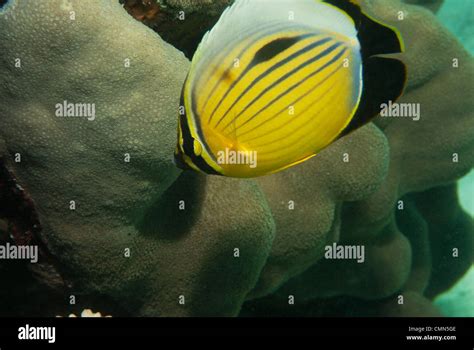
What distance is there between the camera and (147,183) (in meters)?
2.12

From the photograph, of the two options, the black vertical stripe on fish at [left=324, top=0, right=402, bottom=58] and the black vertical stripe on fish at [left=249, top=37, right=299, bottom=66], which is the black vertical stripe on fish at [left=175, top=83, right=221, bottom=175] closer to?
the black vertical stripe on fish at [left=249, top=37, right=299, bottom=66]

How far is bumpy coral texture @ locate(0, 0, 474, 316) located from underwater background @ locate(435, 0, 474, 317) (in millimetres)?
5103

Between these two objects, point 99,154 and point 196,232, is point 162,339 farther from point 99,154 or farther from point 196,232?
point 99,154

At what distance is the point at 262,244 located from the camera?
8.14 ft

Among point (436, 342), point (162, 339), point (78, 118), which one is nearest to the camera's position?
point (78, 118)

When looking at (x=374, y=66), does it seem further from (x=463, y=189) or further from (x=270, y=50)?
(x=463, y=189)

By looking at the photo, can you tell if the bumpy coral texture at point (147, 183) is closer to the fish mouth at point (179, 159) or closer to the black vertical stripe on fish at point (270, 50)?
the black vertical stripe on fish at point (270, 50)

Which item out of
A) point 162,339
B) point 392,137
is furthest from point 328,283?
point 162,339

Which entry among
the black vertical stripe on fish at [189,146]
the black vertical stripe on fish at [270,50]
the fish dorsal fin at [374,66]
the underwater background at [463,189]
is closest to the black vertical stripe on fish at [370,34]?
the fish dorsal fin at [374,66]

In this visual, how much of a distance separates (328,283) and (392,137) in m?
1.47

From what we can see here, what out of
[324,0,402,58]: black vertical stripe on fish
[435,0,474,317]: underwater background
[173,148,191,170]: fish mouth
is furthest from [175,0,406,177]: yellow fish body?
[435,0,474,317]: underwater background

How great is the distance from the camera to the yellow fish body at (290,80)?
1104 millimetres

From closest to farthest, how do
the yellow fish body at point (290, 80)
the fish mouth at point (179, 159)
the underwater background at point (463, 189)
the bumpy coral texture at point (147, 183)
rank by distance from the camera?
the yellow fish body at point (290, 80) < the fish mouth at point (179, 159) < the bumpy coral texture at point (147, 183) < the underwater background at point (463, 189)

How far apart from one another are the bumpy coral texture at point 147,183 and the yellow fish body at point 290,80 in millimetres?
126
